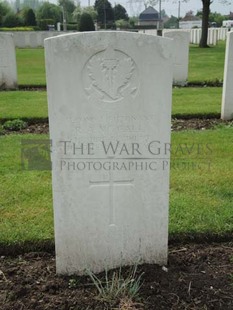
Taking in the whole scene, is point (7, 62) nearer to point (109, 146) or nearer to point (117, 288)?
point (109, 146)

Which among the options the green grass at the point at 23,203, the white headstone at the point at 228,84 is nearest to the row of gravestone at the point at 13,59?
the white headstone at the point at 228,84

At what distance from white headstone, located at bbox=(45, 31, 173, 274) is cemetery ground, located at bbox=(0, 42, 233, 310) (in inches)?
7.5

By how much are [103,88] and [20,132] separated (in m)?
4.60

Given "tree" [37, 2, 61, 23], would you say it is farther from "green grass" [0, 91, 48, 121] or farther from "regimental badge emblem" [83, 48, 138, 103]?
"regimental badge emblem" [83, 48, 138, 103]

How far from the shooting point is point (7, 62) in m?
11.1

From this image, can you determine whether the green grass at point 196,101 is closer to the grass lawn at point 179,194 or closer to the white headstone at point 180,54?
the white headstone at point 180,54

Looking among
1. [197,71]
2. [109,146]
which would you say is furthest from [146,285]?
[197,71]

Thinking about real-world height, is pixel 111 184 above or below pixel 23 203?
above

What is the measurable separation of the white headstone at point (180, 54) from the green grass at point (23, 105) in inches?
153

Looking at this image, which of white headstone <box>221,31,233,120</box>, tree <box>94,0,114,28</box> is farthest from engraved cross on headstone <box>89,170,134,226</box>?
tree <box>94,0,114,28</box>

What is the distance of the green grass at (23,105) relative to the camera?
7.68m

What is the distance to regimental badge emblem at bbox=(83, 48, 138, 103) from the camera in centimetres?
251

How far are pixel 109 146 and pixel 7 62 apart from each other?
9200 mm

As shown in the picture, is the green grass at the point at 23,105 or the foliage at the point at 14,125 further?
the green grass at the point at 23,105
